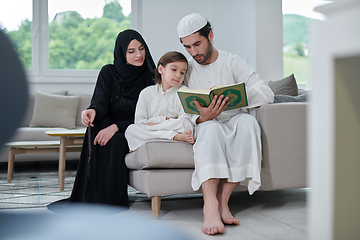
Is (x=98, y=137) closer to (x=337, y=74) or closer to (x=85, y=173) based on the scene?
(x=85, y=173)

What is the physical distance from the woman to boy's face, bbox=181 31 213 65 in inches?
15.0

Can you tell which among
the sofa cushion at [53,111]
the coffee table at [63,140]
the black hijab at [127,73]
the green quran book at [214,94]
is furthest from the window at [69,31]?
→ the green quran book at [214,94]

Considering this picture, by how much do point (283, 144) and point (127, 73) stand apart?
1.05 m

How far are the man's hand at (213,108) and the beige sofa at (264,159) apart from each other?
172 mm

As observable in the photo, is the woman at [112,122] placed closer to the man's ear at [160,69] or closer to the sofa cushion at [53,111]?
the man's ear at [160,69]

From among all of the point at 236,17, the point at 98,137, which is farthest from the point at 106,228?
the point at 236,17

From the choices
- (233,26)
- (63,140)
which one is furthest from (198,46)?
(233,26)

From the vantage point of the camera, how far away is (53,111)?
387 centimetres

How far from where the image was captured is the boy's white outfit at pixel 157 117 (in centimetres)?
180

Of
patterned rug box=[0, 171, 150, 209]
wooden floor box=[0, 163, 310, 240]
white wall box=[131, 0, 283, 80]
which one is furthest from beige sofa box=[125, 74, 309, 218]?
white wall box=[131, 0, 283, 80]

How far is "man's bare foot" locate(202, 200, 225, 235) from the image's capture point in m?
1.42

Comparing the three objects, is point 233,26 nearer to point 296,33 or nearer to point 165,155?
point 296,33

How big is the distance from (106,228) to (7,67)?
4.23 feet

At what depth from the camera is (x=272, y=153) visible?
178cm
